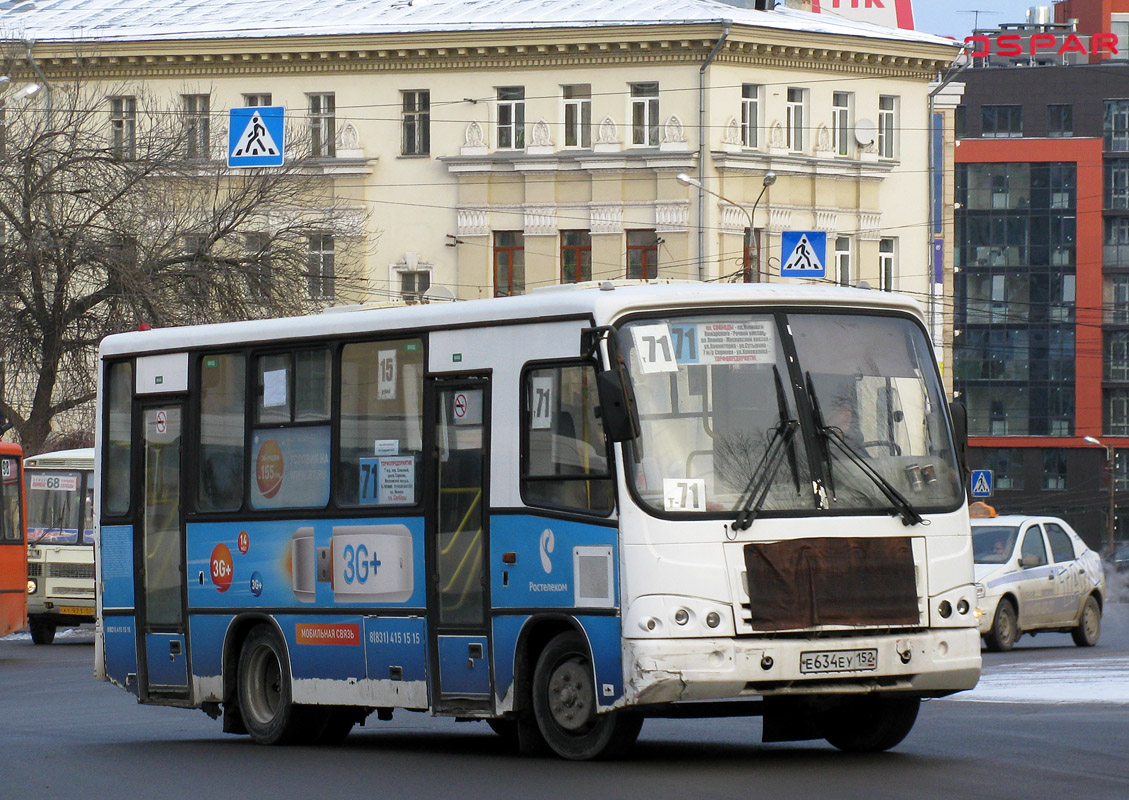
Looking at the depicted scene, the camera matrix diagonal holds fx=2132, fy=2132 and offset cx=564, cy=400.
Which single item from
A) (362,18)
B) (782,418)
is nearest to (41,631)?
(782,418)

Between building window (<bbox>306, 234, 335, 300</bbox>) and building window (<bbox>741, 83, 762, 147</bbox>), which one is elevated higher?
building window (<bbox>741, 83, 762, 147</bbox>)

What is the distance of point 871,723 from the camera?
40.0 ft

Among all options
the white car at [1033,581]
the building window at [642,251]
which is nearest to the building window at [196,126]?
the building window at [642,251]

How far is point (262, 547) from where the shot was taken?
1378cm

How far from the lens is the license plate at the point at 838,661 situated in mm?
10969

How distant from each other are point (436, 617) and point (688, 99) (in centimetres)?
4147

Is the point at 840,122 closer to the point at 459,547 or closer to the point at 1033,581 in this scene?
the point at 1033,581

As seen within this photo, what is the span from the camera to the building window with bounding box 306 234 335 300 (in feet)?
135

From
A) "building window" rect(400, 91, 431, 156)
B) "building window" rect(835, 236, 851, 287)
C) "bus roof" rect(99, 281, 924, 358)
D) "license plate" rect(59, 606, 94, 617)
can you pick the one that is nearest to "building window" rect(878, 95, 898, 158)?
"building window" rect(835, 236, 851, 287)

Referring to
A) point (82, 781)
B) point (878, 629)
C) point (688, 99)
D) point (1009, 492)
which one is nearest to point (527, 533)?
point (878, 629)

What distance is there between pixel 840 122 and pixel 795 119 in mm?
1415

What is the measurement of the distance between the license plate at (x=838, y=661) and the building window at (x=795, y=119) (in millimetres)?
43998

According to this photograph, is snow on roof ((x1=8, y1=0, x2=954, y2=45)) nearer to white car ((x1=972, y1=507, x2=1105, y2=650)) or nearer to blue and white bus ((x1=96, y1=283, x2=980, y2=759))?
white car ((x1=972, y1=507, x2=1105, y2=650))

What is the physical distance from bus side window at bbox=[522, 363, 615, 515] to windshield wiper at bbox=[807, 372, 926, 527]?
117 cm
